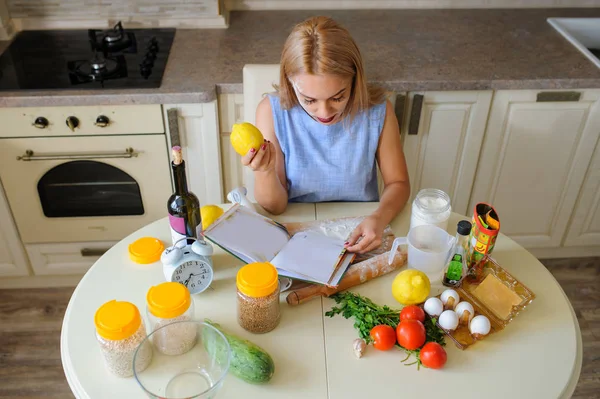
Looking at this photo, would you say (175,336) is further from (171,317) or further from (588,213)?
(588,213)

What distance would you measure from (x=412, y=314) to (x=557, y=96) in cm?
124

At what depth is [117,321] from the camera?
3.14ft

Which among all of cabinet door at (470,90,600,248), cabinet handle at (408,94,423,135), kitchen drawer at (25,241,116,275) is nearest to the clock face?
cabinet handle at (408,94,423,135)

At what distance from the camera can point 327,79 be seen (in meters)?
1.32

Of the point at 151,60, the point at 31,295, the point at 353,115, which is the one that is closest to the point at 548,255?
the point at 353,115

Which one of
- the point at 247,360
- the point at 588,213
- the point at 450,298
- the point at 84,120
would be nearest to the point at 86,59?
the point at 84,120

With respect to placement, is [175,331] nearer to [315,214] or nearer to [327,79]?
[315,214]

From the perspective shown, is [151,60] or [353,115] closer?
[353,115]

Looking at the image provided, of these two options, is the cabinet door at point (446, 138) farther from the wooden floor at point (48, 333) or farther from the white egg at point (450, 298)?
the white egg at point (450, 298)

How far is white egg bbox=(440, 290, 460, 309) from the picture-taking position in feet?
3.63

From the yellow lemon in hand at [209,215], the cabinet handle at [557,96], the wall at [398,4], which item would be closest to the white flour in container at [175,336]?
the yellow lemon in hand at [209,215]

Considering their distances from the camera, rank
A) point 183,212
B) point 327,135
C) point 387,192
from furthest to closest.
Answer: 1. point 327,135
2. point 387,192
3. point 183,212

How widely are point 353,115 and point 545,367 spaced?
2.57 ft

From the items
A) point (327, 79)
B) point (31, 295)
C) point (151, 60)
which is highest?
point (327, 79)
